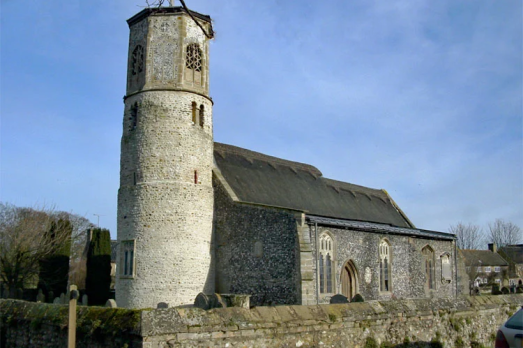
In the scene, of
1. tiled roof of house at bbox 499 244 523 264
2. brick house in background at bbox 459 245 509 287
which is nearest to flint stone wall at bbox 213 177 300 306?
brick house in background at bbox 459 245 509 287

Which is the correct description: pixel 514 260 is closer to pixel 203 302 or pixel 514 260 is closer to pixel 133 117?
pixel 133 117

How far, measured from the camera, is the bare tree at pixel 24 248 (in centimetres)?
3256

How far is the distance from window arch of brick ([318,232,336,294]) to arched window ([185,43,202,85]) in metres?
9.49

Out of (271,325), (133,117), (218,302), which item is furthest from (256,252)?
(271,325)

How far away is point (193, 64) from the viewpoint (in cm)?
2317

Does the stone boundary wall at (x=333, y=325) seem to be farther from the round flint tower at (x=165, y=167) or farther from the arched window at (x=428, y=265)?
the arched window at (x=428, y=265)

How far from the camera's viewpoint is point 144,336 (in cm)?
749

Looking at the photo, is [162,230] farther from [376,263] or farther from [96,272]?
[96,272]

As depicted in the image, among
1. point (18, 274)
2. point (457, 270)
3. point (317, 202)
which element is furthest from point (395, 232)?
point (18, 274)

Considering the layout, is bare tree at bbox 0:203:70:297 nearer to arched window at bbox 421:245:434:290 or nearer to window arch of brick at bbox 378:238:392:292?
window arch of brick at bbox 378:238:392:292

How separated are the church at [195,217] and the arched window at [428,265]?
5.76 metres

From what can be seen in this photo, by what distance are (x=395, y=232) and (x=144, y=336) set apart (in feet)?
71.3

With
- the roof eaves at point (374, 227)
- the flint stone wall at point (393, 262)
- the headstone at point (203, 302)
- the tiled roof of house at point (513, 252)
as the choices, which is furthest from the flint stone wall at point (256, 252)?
the tiled roof of house at point (513, 252)

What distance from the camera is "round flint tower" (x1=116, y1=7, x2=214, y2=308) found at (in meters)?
20.7
